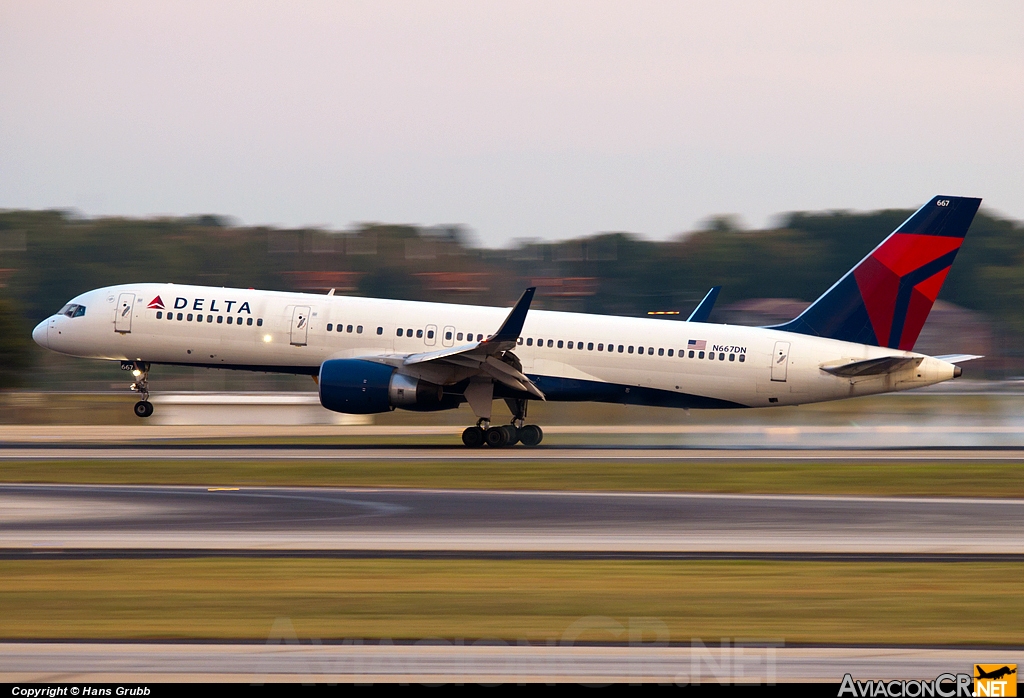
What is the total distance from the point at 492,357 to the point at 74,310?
13.7m

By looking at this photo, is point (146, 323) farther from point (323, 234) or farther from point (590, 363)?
point (323, 234)

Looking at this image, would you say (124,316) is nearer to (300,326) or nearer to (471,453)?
(300,326)

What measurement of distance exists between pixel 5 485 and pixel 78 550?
7965 mm

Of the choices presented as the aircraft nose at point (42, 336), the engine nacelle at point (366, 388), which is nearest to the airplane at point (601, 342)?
the engine nacelle at point (366, 388)

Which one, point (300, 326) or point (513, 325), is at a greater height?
point (513, 325)

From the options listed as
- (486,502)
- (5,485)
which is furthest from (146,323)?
(486,502)

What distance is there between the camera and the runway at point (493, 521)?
16.8 meters

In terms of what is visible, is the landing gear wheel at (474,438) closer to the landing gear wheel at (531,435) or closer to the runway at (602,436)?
the runway at (602,436)

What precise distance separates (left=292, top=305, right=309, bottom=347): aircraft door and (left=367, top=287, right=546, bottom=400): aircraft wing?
2.49 meters

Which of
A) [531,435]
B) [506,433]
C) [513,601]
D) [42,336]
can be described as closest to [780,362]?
[531,435]

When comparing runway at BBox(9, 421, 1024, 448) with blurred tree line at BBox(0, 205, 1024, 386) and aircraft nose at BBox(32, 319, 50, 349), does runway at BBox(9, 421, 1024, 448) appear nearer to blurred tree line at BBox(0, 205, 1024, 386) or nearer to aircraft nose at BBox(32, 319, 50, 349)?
aircraft nose at BBox(32, 319, 50, 349)

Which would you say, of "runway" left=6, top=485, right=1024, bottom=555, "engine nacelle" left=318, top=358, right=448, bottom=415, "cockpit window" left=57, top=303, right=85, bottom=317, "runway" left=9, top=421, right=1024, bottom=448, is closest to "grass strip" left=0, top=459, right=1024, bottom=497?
"runway" left=6, top=485, right=1024, bottom=555

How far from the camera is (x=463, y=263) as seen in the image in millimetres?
98438

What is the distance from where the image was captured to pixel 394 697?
8930mm
